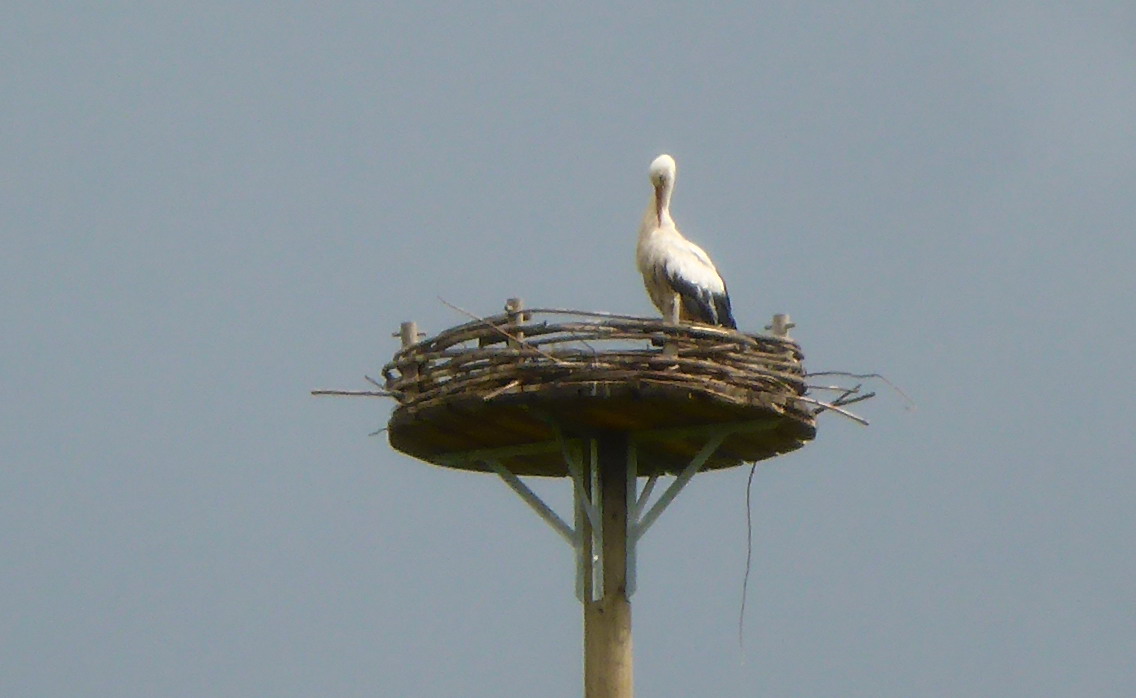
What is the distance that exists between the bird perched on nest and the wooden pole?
116 centimetres

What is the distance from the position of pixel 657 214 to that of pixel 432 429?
241cm

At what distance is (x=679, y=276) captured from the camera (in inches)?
512

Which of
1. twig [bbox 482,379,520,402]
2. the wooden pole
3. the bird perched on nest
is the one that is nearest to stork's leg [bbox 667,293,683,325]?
the bird perched on nest

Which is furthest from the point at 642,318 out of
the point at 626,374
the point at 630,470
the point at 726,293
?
the point at 726,293

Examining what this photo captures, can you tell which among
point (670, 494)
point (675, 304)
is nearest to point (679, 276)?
point (675, 304)

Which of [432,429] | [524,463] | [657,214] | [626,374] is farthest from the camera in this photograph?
[657,214]

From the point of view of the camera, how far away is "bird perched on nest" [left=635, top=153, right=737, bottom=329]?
512 inches

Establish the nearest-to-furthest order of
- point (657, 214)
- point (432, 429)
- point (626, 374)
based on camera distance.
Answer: point (626, 374)
point (432, 429)
point (657, 214)

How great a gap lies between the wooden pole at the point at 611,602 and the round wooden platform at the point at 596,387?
0.18 metres

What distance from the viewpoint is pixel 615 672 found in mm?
11562

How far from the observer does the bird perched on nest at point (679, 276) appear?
1301cm

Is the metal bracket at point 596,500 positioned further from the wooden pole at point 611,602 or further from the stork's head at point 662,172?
the stork's head at point 662,172

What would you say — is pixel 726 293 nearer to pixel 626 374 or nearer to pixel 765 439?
pixel 765 439

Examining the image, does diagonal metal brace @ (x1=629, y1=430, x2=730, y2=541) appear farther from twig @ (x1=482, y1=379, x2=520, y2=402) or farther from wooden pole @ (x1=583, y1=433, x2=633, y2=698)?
twig @ (x1=482, y1=379, x2=520, y2=402)
